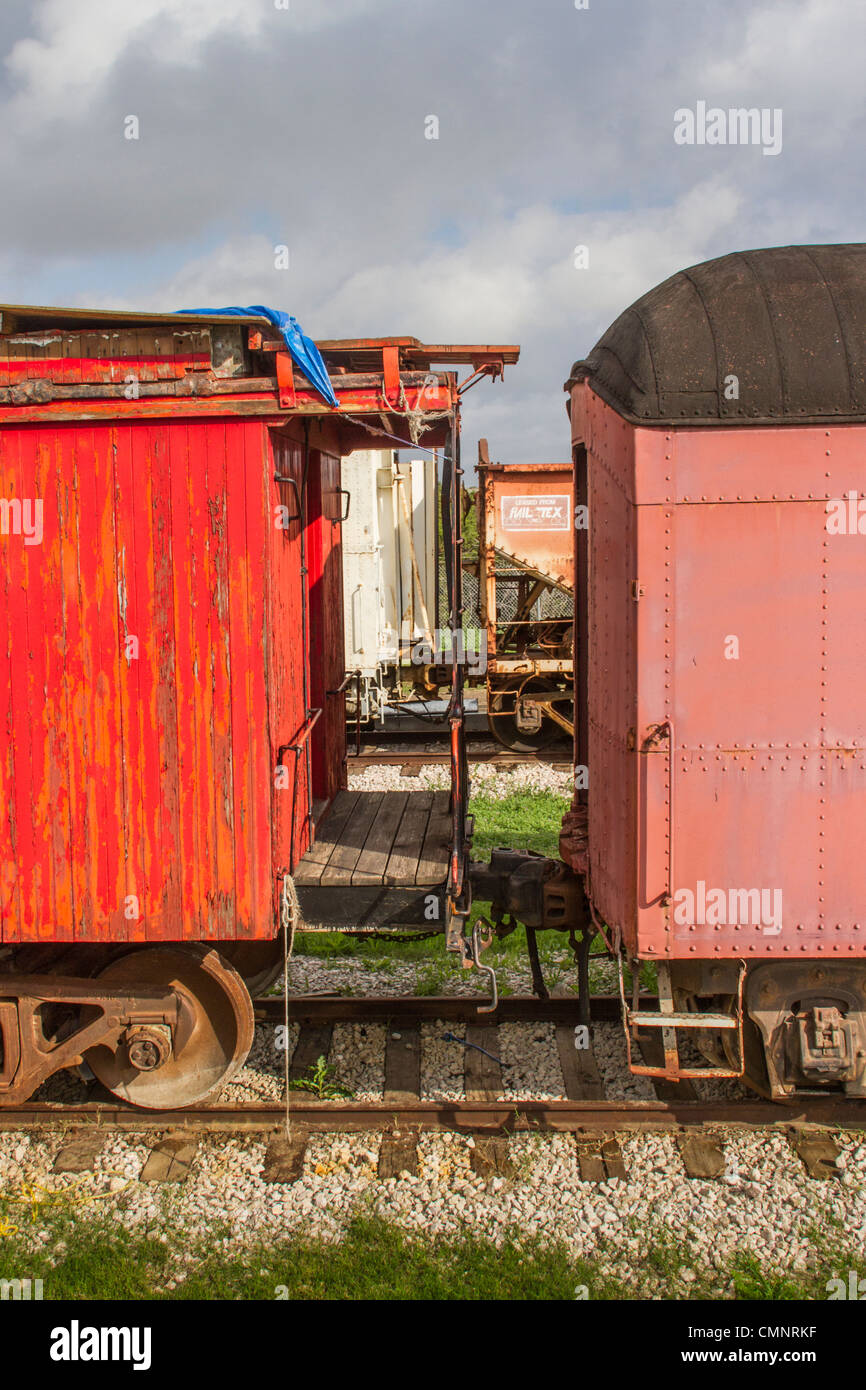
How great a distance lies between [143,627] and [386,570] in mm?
9873

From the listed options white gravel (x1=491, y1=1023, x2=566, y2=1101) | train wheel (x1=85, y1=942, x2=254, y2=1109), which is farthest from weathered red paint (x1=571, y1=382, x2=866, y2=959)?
train wheel (x1=85, y1=942, x2=254, y2=1109)

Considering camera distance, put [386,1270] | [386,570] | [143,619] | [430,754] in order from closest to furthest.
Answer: [386,1270] < [143,619] < [430,754] < [386,570]

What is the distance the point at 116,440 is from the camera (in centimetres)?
491

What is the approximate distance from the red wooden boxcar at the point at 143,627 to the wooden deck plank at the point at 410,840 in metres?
0.67

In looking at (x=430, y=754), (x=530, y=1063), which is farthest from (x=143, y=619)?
(x=430, y=754)

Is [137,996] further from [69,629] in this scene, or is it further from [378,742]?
[378,742]

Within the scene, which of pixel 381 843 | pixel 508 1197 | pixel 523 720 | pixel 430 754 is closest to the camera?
pixel 508 1197

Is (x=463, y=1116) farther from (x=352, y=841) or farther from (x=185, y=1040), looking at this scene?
(x=352, y=841)

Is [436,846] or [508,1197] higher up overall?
[436,846]

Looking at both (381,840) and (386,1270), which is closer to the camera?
(386,1270)

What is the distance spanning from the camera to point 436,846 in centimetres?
620

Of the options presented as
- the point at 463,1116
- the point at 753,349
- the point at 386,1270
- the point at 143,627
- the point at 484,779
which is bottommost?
the point at 386,1270

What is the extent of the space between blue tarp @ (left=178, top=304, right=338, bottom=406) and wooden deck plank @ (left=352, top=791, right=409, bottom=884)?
262 cm

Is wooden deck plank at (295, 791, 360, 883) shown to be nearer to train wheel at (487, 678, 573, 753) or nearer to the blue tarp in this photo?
the blue tarp
